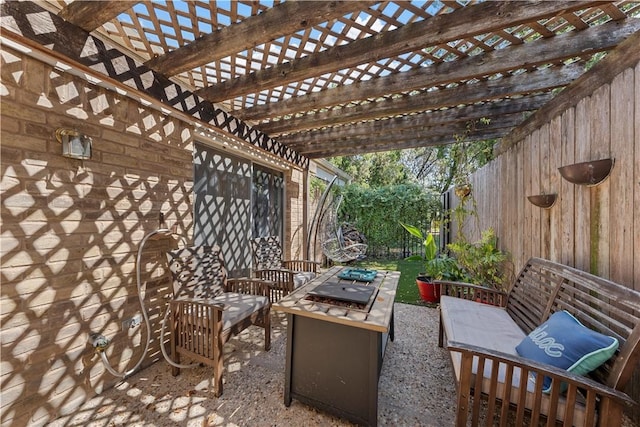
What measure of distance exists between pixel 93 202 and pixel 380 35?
252 cm

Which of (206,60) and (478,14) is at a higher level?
(478,14)

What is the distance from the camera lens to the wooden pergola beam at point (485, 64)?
1804 mm

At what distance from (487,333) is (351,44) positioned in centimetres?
243

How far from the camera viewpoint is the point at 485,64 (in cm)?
212

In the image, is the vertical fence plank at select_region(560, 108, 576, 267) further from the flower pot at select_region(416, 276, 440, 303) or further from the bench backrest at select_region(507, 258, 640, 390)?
the flower pot at select_region(416, 276, 440, 303)

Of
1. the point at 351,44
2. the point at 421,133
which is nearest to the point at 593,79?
the point at 351,44

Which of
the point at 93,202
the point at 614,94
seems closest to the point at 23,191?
the point at 93,202

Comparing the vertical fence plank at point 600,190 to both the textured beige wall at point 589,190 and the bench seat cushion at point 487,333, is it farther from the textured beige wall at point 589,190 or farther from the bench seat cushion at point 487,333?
the bench seat cushion at point 487,333

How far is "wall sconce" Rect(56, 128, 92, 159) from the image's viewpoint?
173 cm

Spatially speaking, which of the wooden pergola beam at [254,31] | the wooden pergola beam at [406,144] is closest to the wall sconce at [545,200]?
the wooden pergola beam at [406,144]

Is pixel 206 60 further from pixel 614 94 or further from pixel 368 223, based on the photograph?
pixel 368 223

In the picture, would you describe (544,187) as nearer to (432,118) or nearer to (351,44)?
(432,118)

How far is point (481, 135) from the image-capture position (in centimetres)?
386

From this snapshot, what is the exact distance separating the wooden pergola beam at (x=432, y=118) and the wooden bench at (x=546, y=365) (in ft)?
6.34
